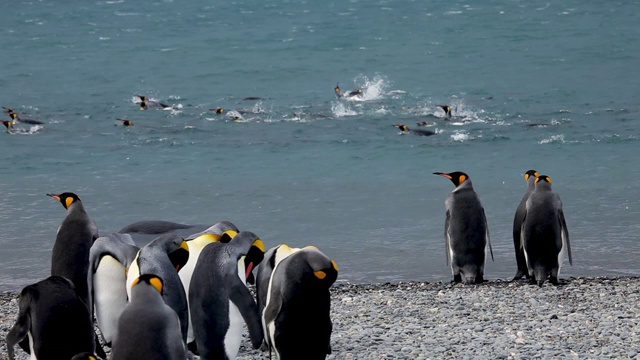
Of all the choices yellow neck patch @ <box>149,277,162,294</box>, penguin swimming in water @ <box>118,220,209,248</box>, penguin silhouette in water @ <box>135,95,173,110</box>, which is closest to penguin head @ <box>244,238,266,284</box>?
yellow neck patch @ <box>149,277,162,294</box>

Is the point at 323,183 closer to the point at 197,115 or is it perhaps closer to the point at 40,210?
the point at 40,210

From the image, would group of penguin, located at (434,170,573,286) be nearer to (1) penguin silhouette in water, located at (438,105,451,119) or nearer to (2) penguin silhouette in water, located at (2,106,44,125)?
(1) penguin silhouette in water, located at (438,105,451,119)

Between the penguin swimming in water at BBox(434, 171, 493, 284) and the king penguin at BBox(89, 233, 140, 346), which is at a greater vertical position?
the king penguin at BBox(89, 233, 140, 346)

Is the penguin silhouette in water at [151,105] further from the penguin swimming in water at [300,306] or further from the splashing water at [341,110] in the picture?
the penguin swimming in water at [300,306]

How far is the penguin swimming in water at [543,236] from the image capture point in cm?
869

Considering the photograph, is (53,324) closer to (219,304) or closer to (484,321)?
(219,304)

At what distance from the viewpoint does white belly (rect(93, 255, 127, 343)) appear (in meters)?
6.66

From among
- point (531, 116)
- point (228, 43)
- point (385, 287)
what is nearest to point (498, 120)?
point (531, 116)

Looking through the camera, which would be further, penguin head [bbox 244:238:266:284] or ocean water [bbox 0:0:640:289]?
ocean water [bbox 0:0:640:289]

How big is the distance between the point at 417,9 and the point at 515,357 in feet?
89.2

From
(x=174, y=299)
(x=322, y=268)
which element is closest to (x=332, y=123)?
(x=322, y=268)

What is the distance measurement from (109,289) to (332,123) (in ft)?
37.9

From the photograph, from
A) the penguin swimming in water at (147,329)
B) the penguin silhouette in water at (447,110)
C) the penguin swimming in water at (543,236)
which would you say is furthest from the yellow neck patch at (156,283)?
the penguin silhouette in water at (447,110)

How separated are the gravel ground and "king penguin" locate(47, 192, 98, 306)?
0.53 m
